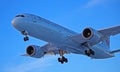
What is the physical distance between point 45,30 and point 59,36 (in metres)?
2.15

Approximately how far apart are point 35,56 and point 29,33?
868 centimetres

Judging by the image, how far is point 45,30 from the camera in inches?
→ 1612

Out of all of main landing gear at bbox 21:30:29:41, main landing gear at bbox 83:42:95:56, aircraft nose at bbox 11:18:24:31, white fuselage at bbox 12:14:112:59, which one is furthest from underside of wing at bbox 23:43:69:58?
aircraft nose at bbox 11:18:24:31

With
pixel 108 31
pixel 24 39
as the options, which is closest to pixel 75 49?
pixel 108 31

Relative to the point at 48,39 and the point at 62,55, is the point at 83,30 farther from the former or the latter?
the point at 62,55

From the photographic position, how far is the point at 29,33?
132 ft

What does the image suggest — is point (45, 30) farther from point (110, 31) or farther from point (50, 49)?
point (110, 31)

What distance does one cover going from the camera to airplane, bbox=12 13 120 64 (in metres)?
40.1

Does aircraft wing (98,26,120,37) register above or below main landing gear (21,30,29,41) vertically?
above

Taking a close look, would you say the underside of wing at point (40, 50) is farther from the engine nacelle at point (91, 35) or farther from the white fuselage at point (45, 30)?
the engine nacelle at point (91, 35)

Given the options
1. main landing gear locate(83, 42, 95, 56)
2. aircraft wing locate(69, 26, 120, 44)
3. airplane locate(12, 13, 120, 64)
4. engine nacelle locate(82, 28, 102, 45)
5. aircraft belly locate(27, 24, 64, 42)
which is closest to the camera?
airplane locate(12, 13, 120, 64)

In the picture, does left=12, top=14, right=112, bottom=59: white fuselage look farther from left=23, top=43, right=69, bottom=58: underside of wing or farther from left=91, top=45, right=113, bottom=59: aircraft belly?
left=23, top=43, right=69, bottom=58: underside of wing

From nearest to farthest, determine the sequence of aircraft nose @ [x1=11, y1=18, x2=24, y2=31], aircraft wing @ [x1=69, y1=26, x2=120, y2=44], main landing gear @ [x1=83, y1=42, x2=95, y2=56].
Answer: aircraft nose @ [x1=11, y1=18, x2=24, y2=31] < aircraft wing @ [x1=69, y1=26, x2=120, y2=44] < main landing gear @ [x1=83, y1=42, x2=95, y2=56]

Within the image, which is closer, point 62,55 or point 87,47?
point 87,47
